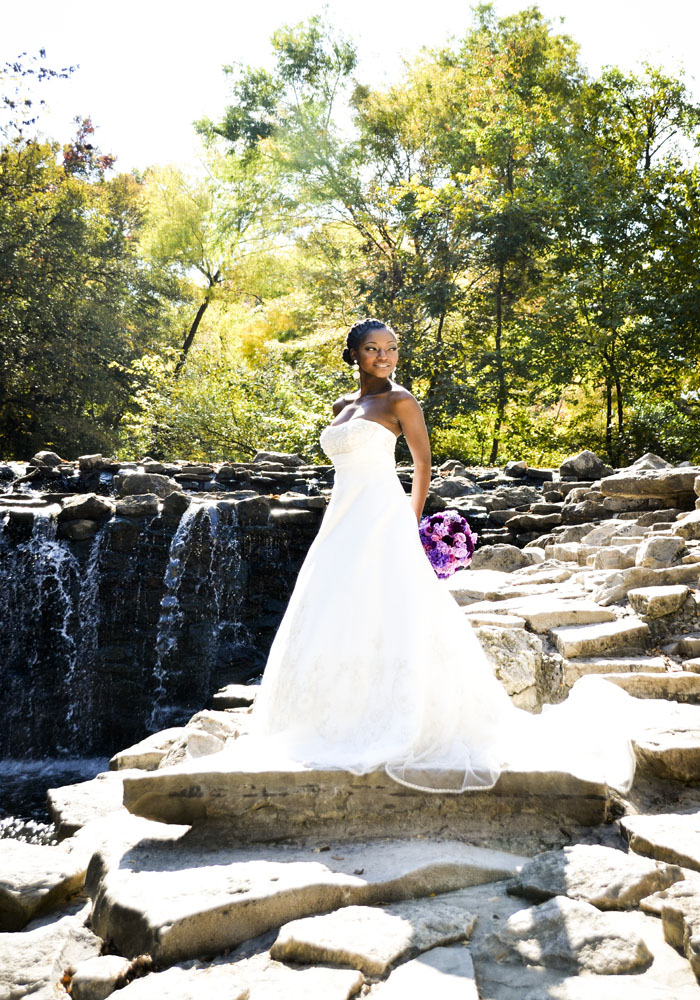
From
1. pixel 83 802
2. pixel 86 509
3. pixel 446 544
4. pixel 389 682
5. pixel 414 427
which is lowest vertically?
pixel 83 802

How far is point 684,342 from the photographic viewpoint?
16.4 metres

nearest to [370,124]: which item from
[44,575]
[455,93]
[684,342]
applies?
[455,93]

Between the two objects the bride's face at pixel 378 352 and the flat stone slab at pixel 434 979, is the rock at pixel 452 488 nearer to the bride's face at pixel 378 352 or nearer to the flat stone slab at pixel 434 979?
the bride's face at pixel 378 352

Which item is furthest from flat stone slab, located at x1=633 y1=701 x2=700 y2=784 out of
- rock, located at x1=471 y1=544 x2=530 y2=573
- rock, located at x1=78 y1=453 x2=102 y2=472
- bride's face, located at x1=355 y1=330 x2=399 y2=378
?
rock, located at x1=78 y1=453 x2=102 y2=472

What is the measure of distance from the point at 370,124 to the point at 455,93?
8.08 feet

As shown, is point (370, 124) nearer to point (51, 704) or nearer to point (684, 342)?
point (684, 342)

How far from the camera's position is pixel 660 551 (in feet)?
18.2

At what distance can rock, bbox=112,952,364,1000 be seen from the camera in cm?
185

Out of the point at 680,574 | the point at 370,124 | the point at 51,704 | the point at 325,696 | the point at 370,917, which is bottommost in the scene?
the point at 51,704

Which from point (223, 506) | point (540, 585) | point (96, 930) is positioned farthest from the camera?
point (223, 506)

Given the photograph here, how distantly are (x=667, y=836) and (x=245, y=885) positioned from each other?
142 cm

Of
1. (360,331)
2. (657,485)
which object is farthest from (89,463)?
(360,331)

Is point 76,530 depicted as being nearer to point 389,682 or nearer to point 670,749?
point 389,682

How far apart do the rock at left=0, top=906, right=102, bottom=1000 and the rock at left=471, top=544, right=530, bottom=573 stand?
5.79m
